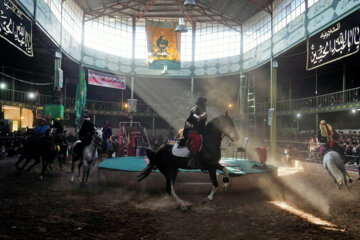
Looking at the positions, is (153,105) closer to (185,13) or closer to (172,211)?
(185,13)

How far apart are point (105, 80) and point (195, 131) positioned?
67.7 feet

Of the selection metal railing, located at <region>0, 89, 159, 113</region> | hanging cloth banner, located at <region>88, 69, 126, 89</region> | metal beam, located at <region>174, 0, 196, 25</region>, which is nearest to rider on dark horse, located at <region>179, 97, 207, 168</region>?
metal railing, located at <region>0, 89, 159, 113</region>

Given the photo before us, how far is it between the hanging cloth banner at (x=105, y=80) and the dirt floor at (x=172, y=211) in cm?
1600

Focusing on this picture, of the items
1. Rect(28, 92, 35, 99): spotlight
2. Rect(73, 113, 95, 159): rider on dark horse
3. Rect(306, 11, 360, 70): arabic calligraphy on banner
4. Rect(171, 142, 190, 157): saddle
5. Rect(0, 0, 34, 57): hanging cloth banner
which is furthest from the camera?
Rect(28, 92, 35, 99): spotlight

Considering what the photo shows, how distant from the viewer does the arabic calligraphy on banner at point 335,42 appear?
10.7 meters

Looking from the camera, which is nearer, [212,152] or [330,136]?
[212,152]

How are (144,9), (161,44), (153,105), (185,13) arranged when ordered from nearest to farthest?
1. (161,44)
2. (144,9)
3. (185,13)
4. (153,105)

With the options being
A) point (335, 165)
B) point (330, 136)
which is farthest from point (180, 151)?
point (335, 165)

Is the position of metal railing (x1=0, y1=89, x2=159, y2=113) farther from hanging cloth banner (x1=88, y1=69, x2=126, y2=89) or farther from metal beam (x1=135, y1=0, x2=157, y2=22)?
metal beam (x1=135, y1=0, x2=157, y2=22)

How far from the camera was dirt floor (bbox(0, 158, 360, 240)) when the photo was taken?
4090 mm

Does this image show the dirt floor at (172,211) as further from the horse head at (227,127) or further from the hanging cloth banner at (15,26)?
the hanging cloth banner at (15,26)

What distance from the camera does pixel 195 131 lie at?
5.45 meters

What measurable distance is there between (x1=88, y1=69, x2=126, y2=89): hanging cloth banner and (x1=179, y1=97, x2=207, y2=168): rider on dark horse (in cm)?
1940

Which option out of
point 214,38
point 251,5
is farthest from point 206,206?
point 214,38
